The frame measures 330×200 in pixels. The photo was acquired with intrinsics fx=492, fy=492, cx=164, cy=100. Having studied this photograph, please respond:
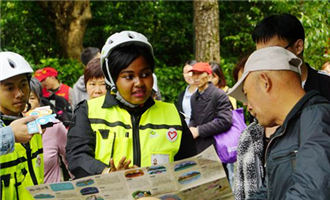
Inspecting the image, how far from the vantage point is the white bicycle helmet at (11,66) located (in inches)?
123

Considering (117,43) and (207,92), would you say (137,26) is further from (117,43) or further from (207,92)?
(117,43)

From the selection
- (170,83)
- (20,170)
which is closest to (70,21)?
(170,83)

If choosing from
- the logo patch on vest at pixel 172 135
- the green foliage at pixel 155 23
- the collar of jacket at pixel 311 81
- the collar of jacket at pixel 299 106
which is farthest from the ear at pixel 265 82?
the green foliage at pixel 155 23

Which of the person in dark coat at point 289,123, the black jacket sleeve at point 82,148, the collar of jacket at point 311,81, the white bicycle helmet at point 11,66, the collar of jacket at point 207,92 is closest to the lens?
the person in dark coat at point 289,123

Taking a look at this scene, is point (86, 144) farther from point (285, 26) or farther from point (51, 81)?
point (51, 81)

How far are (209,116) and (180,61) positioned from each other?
404 inches

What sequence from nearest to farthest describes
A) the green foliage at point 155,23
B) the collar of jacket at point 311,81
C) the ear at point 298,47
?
the collar of jacket at point 311,81
the ear at point 298,47
the green foliage at point 155,23

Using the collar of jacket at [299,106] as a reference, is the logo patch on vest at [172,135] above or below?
below

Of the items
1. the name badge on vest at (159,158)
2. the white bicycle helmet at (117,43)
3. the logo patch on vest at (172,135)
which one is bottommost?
the name badge on vest at (159,158)

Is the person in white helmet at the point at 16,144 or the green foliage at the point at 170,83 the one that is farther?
the green foliage at the point at 170,83

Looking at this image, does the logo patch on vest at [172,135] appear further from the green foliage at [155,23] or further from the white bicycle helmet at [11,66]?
the green foliage at [155,23]

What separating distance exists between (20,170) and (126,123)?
73 centimetres

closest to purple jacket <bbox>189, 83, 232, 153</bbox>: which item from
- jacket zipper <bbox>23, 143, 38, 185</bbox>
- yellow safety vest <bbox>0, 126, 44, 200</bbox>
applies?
yellow safety vest <bbox>0, 126, 44, 200</bbox>

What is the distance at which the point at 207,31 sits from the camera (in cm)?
1025
